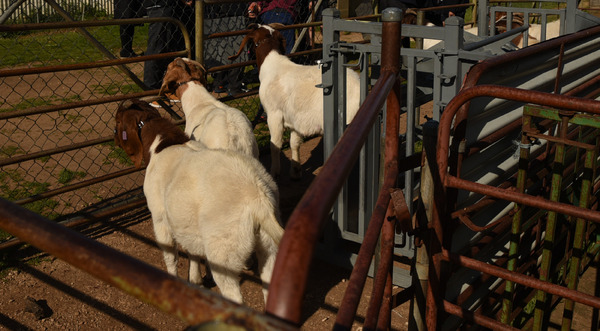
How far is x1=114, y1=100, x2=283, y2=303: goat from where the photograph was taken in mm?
3615

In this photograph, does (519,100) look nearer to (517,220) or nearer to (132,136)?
(517,220)

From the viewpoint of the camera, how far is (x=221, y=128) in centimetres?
483

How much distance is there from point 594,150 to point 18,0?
466cm

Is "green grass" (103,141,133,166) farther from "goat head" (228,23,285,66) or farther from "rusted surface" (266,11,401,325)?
"rusted surface" (266,11,401,325)

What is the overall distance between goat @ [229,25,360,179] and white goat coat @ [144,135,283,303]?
2233 millimetres

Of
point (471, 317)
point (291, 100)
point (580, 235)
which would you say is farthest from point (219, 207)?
point (291, 100)

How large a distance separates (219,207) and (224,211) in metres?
0.04

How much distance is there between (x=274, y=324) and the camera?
2.77 ft

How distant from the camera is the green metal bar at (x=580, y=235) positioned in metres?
2.76

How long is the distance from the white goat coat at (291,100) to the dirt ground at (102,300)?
5.51 ft

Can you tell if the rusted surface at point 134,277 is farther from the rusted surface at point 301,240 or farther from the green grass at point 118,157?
the green grass at point 118,157

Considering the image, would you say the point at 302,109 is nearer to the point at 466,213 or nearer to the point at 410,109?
the point at 410,109

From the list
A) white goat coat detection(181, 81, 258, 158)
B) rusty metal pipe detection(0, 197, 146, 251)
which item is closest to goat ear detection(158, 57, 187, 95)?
white goat coat detection(181, 81, 258, 158)

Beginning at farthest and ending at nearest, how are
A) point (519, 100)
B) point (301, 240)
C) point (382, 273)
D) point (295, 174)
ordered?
1. point (295, 174)
2. point (519, 100)
3. point (382, 273)
4. point (301, 240)
